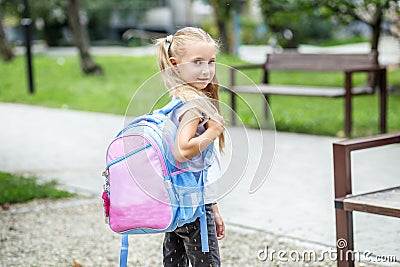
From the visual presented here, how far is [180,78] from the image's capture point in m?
3.36

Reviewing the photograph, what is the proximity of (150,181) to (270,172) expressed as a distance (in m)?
4.36

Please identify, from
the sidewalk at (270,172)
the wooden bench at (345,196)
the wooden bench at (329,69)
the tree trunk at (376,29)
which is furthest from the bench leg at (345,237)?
the tree trunk at (376,29)

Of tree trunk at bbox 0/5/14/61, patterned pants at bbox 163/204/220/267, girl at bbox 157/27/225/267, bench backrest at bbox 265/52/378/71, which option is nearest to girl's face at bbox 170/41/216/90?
girl at bbox 157/27/225/267

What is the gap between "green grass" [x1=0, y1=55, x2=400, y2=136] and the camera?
10438mm

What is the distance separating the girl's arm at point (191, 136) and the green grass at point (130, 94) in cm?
432

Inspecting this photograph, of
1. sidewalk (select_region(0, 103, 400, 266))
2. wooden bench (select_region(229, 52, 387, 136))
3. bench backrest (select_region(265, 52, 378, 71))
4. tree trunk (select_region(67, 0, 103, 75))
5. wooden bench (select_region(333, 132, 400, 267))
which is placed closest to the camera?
wooden bench (select_region(333, 132, 400, 267))

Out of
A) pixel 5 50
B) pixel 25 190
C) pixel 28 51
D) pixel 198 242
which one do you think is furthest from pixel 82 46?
pixel 198 242

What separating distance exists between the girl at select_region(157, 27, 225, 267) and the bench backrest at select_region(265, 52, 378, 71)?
658cm

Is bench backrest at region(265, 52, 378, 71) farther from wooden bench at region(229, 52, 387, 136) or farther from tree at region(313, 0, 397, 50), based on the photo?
tree at region(313, 0, 397, 50)

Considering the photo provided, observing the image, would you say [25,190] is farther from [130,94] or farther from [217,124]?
[130,94]

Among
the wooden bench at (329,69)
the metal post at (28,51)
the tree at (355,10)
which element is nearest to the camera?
the wooden bench at (329,69)

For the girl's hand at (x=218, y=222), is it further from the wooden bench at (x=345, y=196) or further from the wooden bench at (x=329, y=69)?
the wooden bench at (x=329, y=69)

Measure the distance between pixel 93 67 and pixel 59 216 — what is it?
10031 millimetres

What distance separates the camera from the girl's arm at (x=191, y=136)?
10.6 feet
